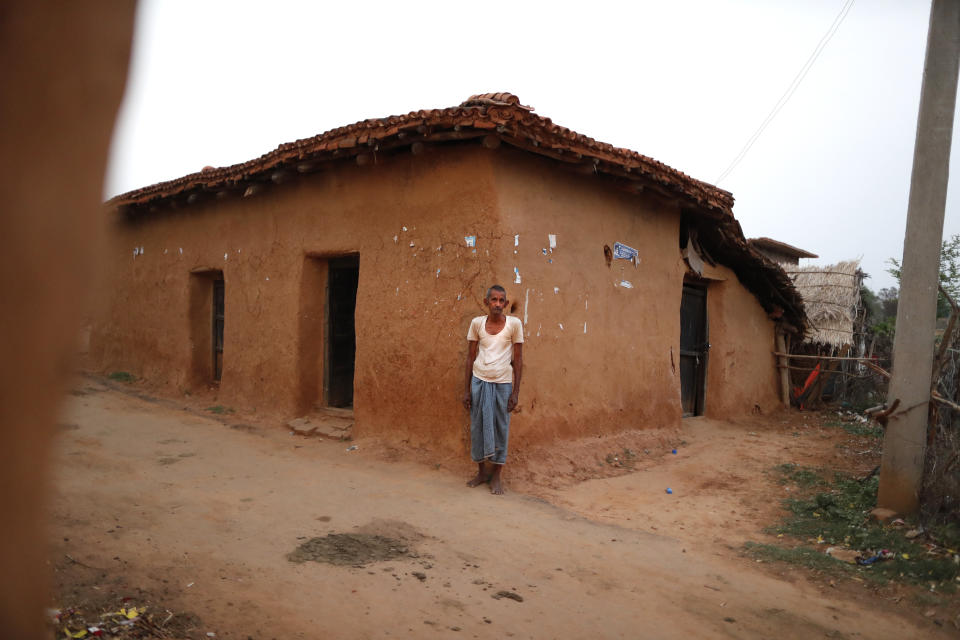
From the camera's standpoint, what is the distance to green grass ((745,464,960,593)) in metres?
3.65

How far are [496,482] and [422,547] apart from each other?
1.49m

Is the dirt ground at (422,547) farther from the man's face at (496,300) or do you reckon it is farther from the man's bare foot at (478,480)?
the man's face at (496,300)

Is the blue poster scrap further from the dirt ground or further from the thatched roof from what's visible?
the thatched roof

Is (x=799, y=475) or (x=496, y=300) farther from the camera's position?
(x=799, y=475)

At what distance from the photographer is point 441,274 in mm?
5922

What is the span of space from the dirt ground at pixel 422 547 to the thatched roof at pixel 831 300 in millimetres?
5503

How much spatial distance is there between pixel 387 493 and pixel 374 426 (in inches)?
60.2

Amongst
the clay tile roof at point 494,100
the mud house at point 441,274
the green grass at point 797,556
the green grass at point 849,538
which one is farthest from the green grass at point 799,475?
the clay tile roof at point 494,100

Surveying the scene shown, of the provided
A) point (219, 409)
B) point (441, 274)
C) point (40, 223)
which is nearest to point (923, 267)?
point (441, 274)

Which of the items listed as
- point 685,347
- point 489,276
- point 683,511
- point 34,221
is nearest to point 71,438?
point 489,276

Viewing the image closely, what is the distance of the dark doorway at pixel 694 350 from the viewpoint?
30.7 ft

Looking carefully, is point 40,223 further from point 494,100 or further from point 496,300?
point 494,100

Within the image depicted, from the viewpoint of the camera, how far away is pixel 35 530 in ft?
2.94

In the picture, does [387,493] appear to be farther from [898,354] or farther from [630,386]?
[898,354]
